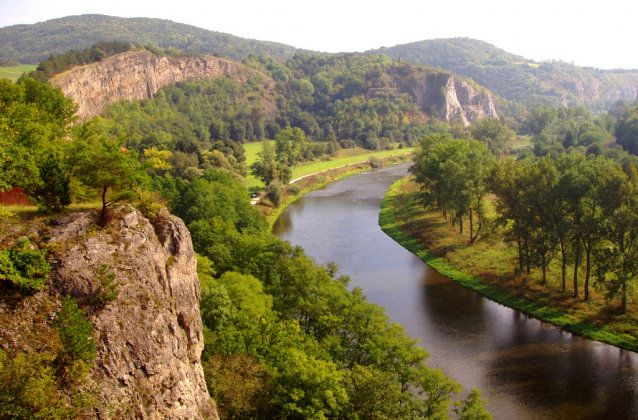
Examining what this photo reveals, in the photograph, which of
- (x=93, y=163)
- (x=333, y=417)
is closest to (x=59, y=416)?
(x=93, y=163)

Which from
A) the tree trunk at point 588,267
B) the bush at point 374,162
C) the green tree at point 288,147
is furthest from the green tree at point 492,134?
the tree trunk at point 588,267

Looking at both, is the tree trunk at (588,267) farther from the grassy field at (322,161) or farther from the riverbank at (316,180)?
the grassy field at (322,161)

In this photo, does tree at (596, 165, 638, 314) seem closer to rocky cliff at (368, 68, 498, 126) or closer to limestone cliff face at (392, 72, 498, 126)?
rocky cliff at (368, 68, 498, 126)

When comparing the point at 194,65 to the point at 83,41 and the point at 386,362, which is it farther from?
the point at 386,362

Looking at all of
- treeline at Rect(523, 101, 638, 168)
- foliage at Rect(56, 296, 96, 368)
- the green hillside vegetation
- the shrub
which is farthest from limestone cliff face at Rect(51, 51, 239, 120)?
treeline at Rect(523, 101, 638, 168)

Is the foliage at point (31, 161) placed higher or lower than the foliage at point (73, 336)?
higher

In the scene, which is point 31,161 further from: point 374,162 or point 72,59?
point 72,59
